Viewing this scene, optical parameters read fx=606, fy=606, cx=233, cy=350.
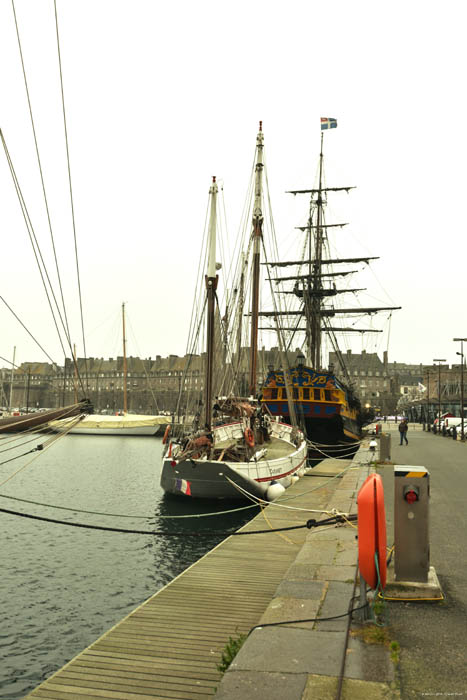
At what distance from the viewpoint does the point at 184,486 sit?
20859mm

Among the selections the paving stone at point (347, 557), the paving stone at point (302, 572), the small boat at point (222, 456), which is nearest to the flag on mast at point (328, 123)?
the small boat at point (222, 456)

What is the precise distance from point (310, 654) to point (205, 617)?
9.12 ft

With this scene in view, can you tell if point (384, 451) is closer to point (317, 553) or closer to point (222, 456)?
point (222, 456)

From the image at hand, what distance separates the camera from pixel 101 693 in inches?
218

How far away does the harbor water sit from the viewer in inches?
358

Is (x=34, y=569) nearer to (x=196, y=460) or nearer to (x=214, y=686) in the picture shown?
(x=196, y=460)

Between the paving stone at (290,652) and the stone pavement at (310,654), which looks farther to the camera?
the paving stone at (290,652)

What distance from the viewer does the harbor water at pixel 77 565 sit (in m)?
9.09

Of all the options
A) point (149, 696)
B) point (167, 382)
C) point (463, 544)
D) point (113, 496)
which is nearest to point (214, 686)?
point (149, 696)

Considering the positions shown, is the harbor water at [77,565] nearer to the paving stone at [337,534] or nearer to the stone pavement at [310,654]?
the stone pavement at [310,654]

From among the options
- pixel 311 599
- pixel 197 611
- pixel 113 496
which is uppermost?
pixel 311 599

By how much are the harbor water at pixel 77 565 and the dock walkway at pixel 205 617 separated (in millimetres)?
1019

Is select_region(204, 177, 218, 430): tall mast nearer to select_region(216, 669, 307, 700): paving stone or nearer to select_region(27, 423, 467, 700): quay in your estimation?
select_region(27, 423, 467, 700): quay

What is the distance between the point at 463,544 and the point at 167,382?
16471 cm
